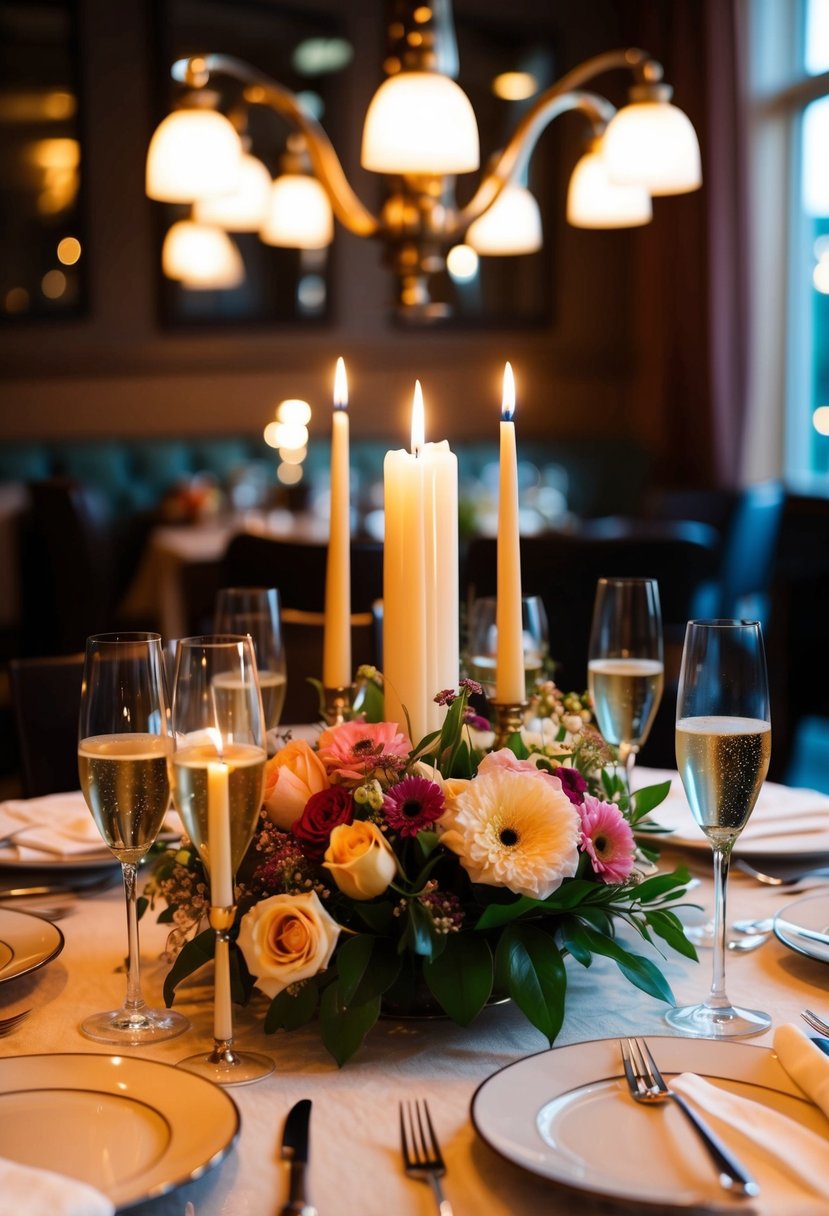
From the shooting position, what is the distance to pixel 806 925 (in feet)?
3.41

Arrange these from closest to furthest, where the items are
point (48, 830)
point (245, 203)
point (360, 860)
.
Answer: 1. point (360, 860)
2. point (48, 830)
3. point (245, 203)

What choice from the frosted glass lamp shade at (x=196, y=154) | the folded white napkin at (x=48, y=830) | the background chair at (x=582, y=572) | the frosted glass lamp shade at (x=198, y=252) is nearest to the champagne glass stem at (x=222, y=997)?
the folded white napkin at (x=48, y=830)

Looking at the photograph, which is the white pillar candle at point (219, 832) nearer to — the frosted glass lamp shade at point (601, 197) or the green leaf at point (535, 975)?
the green leaf at point (535, 975)

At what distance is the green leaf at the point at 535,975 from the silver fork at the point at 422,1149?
4.1 inches

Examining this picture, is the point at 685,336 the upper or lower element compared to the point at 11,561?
upper

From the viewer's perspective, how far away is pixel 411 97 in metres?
2.31

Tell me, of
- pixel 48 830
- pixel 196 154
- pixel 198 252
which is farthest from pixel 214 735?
pixel 198 252

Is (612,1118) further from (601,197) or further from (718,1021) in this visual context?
(601,197)

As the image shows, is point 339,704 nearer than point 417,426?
No

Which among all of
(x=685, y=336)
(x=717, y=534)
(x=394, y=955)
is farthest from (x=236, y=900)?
(x=685, y=336)

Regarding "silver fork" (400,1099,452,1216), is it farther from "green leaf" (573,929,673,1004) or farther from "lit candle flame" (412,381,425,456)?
"lit candle flame" (412,381,425,456)

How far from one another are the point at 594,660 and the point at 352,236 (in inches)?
196

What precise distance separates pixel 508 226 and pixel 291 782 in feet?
8.10

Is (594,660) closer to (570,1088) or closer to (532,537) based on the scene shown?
(570,1088)
